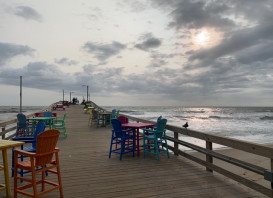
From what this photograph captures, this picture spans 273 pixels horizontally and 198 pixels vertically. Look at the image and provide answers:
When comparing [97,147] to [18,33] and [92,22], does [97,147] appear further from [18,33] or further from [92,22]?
[18,33]

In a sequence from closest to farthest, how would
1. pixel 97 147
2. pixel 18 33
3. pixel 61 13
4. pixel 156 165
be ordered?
pixel 156 165 → pixel 97 147 → pixel 61 13 → pixel 18 33

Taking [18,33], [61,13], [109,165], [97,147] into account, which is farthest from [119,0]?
[18,33]

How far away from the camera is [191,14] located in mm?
8938

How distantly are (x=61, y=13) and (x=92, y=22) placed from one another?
1.28 m

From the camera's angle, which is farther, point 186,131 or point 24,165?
point 186,131

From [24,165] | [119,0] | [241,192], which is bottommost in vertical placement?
[241,192]

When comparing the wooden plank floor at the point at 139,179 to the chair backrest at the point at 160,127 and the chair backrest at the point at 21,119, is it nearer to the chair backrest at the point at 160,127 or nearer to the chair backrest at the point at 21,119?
the chair backrest at the point at 160,127

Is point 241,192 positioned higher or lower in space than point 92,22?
lower

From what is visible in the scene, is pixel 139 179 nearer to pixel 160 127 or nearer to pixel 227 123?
pixel 160 127

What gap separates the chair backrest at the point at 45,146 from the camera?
2.62 metres

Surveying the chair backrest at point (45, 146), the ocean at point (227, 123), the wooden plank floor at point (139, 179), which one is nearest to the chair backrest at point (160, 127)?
the wooden plank floor at point (139, 179)

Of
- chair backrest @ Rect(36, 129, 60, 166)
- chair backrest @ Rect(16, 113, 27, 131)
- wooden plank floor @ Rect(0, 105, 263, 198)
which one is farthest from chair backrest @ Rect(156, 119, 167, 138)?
chair backrest @ Rect(16, 113, 27, 131)

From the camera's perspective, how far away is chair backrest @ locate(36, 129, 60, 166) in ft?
8.61

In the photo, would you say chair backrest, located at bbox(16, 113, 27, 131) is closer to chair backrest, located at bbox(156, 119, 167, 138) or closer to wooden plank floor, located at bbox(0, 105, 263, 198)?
wooden plank floor, located at bbox(0, 105, 263, 198)
